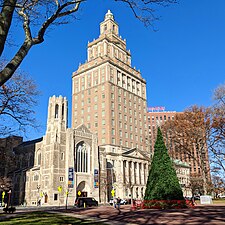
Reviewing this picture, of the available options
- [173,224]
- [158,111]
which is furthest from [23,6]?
[158,111]

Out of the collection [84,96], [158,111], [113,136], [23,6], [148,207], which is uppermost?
[158,111]

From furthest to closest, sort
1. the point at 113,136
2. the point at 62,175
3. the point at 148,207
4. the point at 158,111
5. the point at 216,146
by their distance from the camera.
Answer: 1. the point at 158,111
2. the point at 113,136
3. the point at 62,175
4. the point at 216,146
5. the point at 148,207

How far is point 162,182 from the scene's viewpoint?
98.1 ft

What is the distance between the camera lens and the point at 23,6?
9484mm

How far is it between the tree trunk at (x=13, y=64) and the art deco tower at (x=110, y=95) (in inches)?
2594

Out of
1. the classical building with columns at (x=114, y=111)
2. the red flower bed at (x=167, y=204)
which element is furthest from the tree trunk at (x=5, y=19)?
the classical building with columns at (x=114, y=111)

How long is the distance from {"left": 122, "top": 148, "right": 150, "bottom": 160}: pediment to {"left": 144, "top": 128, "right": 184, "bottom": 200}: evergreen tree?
42.9m

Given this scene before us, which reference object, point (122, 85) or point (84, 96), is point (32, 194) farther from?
point (122, 85)

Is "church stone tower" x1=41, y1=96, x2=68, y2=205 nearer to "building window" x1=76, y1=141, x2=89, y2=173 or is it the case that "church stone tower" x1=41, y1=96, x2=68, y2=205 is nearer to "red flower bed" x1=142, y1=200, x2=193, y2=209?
"building window" x1=76, y1=141, x2=89, y2=173

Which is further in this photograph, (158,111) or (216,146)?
(158,111)

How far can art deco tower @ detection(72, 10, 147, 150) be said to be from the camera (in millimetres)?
78062

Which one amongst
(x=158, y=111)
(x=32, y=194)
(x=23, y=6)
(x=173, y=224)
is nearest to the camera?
(x=23, y=6)

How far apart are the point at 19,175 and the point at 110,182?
25492 millimetres

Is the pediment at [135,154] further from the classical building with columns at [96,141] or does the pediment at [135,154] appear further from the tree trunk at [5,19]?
the tree trunk at [5,19]
